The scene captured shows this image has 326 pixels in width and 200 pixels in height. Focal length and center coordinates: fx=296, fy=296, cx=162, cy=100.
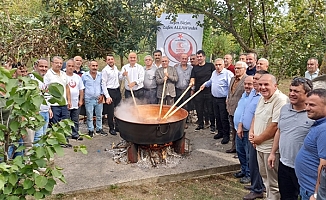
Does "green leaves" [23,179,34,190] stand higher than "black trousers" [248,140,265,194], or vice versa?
"green leaves" [23,179,34,190]

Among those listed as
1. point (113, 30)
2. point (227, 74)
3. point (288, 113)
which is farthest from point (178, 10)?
point (288, 113)

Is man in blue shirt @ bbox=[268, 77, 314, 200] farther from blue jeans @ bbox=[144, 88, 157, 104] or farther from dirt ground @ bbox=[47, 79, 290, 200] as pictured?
blue jeans @ bbox=[144, 88, 157, 104]

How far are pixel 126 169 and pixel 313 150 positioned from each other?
3.15 meters

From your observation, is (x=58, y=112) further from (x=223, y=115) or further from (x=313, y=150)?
(x=313, y=150)

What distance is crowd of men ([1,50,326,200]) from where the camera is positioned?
263 cm

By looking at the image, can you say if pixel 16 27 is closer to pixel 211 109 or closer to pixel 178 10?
pixel 178 10

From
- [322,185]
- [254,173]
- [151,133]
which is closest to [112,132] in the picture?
[151,133]

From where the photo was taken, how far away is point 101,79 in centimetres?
646

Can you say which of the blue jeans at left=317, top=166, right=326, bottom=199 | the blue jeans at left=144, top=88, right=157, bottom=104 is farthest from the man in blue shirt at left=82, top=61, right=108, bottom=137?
the blue jeans at left=317, top=166, right=326, bottom=199

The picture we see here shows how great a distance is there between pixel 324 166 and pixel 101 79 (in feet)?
16.5

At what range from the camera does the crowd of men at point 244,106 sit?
263 centimetres

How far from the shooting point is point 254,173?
4.07 meters

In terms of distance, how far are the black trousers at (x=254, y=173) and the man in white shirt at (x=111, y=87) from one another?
347cm

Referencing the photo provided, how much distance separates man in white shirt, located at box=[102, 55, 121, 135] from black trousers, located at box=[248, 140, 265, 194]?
3.47 m
